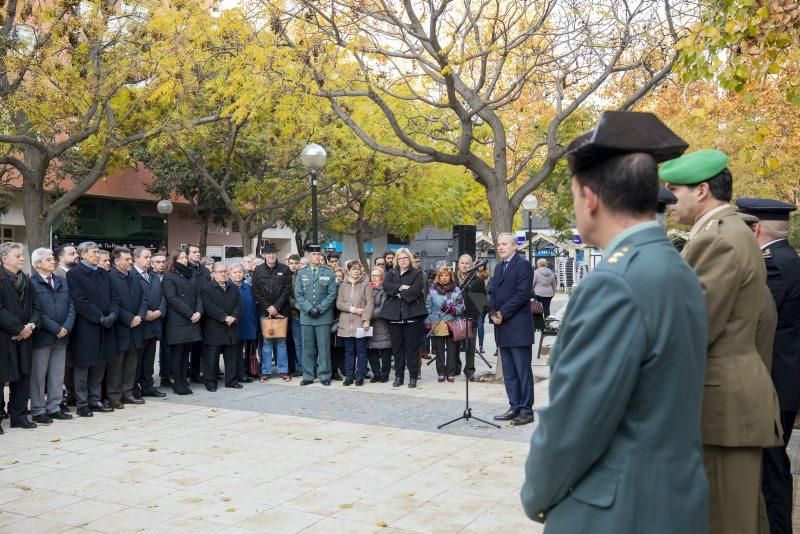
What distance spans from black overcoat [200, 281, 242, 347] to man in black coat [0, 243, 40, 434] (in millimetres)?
2996

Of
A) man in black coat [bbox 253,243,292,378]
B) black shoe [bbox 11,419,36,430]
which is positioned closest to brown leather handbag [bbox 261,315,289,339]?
man in black coat [bbox 253,243,292,378]

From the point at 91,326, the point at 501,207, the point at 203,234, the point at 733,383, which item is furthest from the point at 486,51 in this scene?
the point at 203,234

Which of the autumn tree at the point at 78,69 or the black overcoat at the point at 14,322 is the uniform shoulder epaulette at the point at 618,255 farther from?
the autumn tree at the point at 78,69

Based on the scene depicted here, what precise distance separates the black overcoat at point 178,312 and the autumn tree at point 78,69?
5.71m

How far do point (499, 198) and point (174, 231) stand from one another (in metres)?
24.3

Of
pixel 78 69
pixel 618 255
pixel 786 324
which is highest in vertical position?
pixel 78 69

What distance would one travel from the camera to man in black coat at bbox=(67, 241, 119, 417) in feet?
33.4

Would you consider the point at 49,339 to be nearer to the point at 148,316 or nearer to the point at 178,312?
the point at 148,316

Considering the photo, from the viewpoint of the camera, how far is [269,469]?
7324 mm

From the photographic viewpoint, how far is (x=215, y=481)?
22.7 feet

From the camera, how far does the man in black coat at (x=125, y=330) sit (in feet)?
35.1

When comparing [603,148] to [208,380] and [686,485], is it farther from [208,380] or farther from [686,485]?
[208,380]

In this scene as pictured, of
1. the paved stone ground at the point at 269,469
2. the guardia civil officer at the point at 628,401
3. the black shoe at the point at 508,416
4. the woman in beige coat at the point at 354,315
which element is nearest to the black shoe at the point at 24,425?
the paved stone ground at the point at 269,469

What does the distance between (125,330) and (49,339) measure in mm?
1176
